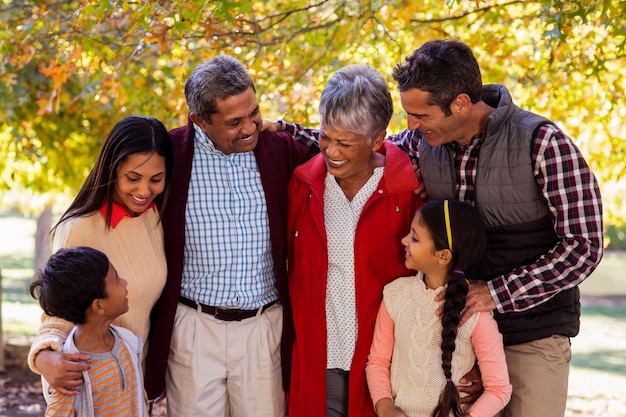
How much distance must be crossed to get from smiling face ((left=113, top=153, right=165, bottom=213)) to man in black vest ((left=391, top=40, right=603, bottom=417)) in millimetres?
1069

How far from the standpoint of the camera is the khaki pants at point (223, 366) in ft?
11.7

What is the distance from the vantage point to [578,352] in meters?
13.5

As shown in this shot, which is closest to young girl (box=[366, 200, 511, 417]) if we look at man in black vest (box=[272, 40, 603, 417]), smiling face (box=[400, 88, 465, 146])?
man in black vest (box=[272, 40, 603, 417])

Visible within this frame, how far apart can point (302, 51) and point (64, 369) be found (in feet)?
11.7

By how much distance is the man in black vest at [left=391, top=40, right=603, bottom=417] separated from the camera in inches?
126

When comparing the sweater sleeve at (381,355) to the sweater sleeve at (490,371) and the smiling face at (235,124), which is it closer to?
the sweater sleeve at (490,371)

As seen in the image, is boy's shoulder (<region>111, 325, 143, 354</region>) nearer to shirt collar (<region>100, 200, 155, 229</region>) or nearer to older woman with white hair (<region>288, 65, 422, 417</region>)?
shirt collar (<region>100, 200, 155, 229</region>)

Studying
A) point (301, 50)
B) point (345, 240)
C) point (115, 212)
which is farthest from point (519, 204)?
point (301, 50)

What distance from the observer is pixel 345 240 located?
138 inches

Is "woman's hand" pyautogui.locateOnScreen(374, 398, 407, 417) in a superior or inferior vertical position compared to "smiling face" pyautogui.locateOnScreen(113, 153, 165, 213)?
inferior

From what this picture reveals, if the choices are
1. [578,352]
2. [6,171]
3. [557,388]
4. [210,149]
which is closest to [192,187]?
[210,149]

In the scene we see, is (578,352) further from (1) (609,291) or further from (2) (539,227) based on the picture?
(2) (539,227)

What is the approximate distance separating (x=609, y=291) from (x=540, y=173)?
1889cm

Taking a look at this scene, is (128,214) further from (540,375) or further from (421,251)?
(540,375)
